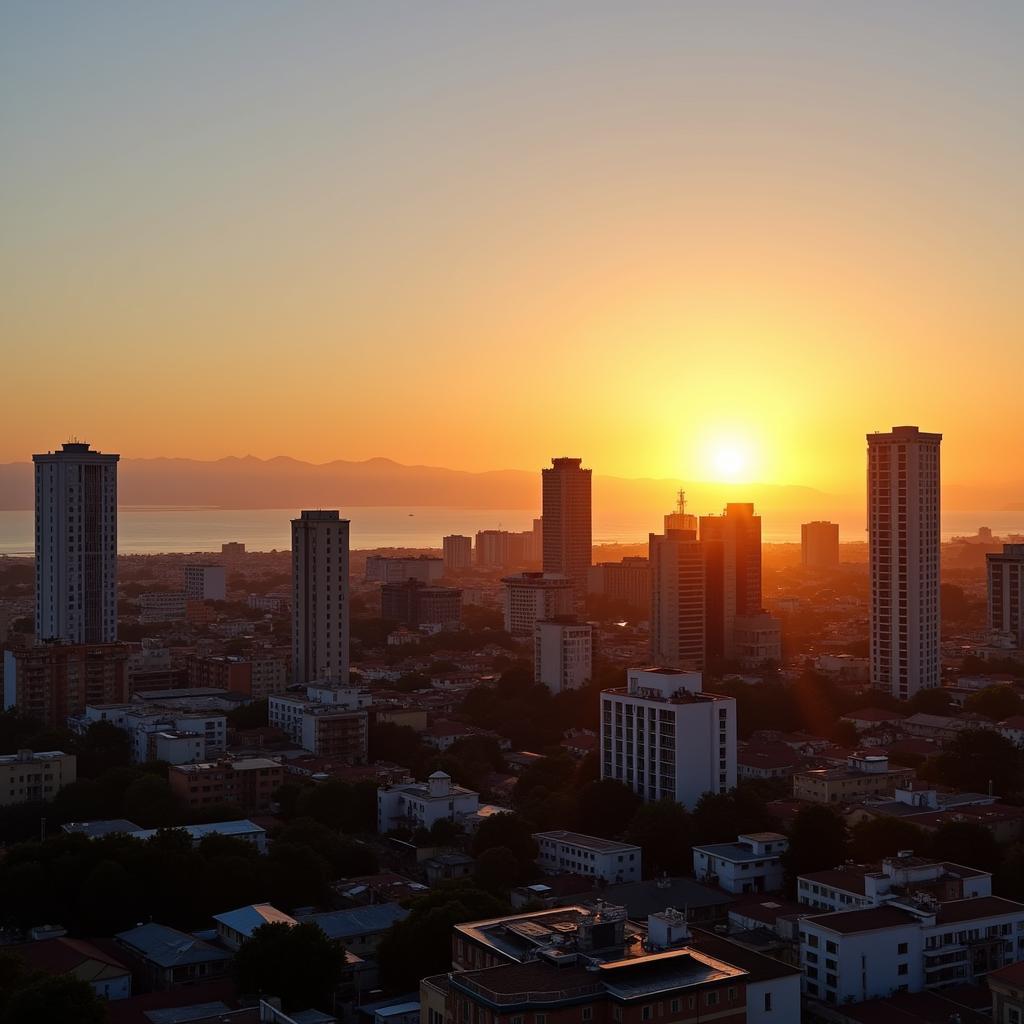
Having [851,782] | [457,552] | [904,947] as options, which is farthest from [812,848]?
[457,552]

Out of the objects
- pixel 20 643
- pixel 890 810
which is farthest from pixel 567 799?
pixel 20 643

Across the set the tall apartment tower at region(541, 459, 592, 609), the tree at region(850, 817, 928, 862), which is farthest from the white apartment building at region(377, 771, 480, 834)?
the tall apartment tower at region(541, 459, 592, 609)

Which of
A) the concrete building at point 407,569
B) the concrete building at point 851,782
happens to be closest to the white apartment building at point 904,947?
the concrete building at point 851,782

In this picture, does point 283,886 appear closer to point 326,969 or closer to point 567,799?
point 326,969

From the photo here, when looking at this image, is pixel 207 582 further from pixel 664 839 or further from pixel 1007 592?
pixel 664 839

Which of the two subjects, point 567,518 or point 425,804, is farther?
point 567,518

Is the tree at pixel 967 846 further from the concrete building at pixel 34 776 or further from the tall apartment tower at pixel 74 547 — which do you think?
the tall apartment tower at pixel 74 547
